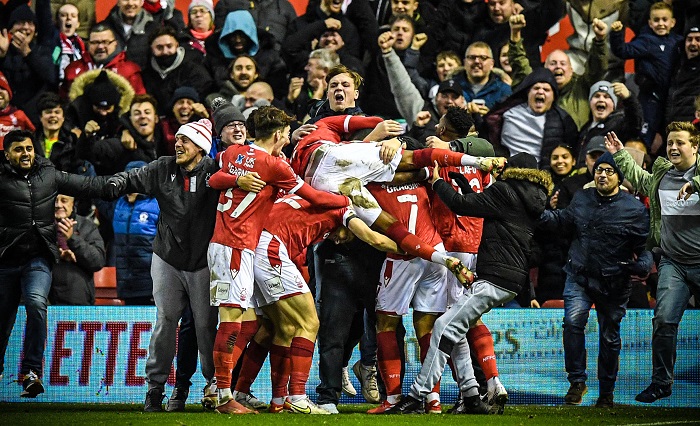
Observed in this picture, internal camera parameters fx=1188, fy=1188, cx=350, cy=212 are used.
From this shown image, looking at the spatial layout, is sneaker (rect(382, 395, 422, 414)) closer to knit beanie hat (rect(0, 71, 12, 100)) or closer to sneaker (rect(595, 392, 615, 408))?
sneaker (rect(595, 392, 615, 408))

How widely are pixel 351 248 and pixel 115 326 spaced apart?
319cm

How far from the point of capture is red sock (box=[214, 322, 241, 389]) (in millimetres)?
9445

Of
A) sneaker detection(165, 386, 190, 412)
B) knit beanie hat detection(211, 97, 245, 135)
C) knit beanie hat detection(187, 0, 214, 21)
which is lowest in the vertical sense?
sneaker detection(165, 386, 190, 412)

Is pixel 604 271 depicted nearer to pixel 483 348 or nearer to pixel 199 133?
pixel 483 348

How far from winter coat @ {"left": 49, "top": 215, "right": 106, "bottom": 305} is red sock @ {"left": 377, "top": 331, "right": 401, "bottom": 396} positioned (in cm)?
399

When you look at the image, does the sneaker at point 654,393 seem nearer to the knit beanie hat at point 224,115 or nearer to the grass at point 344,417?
the grass at point 344,417

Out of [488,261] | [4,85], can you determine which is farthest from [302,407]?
[4,85]

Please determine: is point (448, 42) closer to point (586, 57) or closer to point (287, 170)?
point (586, 57)

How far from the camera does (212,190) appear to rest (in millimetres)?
10328

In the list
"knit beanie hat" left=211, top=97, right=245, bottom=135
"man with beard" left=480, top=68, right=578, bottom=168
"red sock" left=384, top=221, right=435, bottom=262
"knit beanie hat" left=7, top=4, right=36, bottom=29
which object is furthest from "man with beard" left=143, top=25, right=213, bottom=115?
"red sock" left=384, top=221, right=435, bottom=262

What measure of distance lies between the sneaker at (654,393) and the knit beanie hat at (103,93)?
7.36m

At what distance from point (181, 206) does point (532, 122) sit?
5.21 m

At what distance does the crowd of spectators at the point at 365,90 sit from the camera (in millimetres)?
12180

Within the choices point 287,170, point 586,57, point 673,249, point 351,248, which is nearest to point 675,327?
point 673,249
